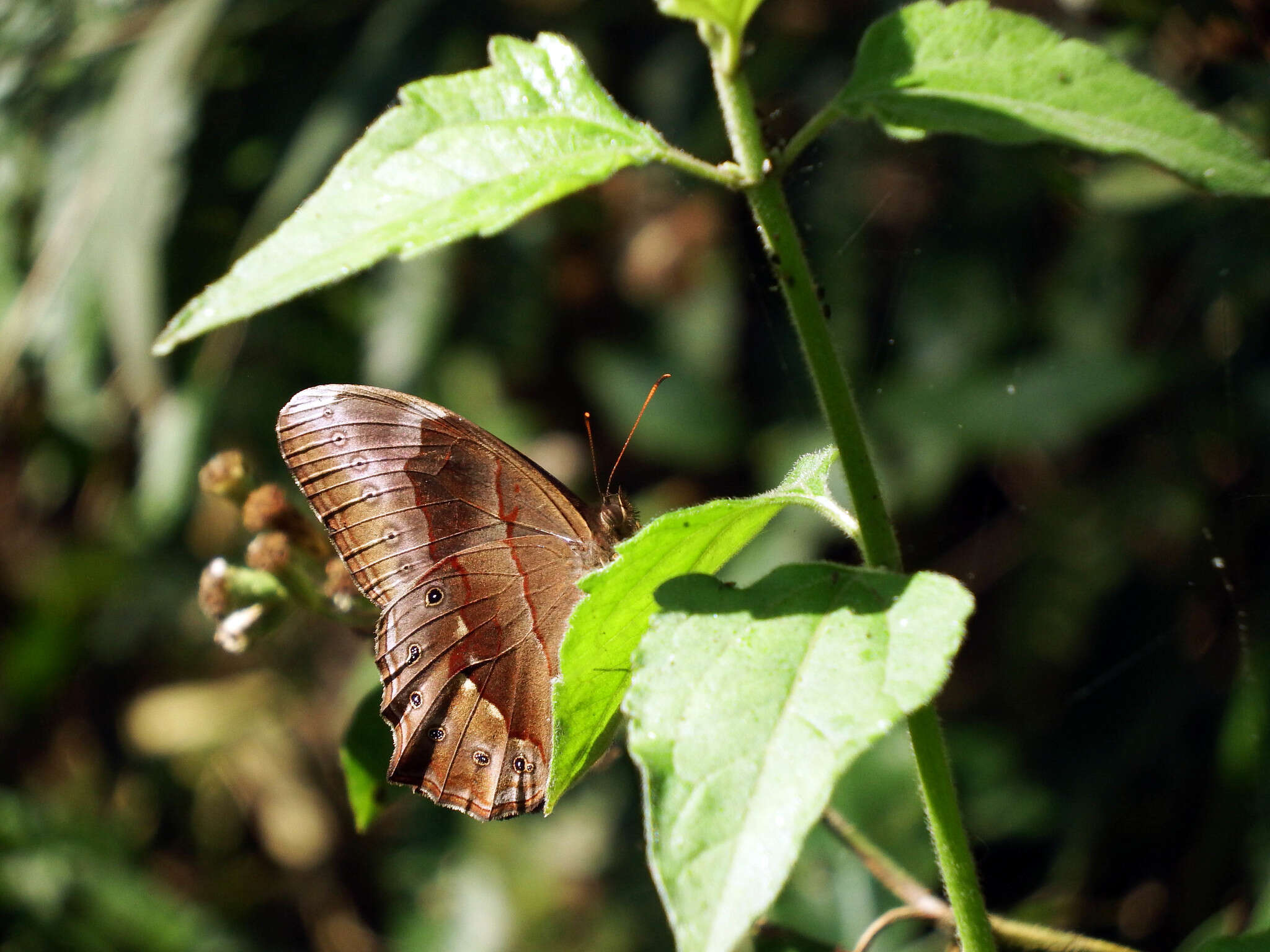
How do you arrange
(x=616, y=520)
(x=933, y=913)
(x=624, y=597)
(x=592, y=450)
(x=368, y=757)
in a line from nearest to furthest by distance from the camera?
(x=624, y=597) < (x=933, y=913) < (x=368, y=757) < (x=616, y=520) < (x=592, y=450)

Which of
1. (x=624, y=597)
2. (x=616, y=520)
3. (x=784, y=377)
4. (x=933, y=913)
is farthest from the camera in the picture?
(x=784, y=377)

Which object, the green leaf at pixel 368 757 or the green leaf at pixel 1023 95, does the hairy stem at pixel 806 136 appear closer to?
the green leaf at pixel 1023 95

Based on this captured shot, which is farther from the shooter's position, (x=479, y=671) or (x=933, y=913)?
(x=479, y=671)

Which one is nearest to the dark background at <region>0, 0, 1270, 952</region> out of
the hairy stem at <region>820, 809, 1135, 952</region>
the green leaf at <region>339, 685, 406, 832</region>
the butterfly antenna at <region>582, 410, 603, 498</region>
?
the butterfly antenna at <region>582, 410, 603, 498</region>

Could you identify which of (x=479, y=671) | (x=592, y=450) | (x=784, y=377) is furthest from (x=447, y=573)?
(x=784, y=377)

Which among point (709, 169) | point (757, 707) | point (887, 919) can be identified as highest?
point (709, 169)

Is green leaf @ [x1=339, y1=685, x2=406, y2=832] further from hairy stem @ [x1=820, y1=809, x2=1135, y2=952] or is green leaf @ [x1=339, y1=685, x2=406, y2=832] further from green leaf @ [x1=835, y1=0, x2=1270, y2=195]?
green leaf @ [x1=835, y1=0, x2=1270, y2=195]

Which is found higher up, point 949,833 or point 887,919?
point 949,833

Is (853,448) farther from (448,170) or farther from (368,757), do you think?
(368,757)
